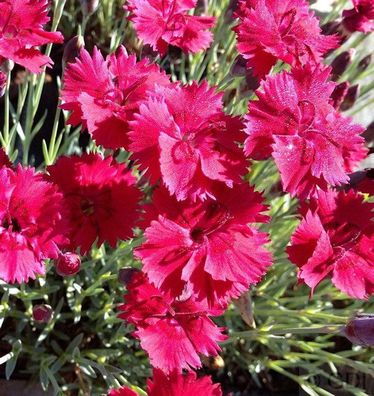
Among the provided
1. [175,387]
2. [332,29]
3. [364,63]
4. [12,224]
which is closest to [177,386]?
[175,387]

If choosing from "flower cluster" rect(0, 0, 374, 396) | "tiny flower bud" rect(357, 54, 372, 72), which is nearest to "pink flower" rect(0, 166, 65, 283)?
"flower cluster" rect(0, 0, 374, 396)

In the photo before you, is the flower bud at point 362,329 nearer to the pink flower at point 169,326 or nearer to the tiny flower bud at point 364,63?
the pink flower at point 169,326

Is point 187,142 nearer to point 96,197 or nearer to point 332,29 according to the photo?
point 96,197

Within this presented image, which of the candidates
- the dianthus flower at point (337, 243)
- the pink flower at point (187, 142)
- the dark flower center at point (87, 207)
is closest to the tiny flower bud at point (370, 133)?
the dianthus flower at point (337, 243)

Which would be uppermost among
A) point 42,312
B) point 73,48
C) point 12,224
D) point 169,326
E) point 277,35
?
point 277,35

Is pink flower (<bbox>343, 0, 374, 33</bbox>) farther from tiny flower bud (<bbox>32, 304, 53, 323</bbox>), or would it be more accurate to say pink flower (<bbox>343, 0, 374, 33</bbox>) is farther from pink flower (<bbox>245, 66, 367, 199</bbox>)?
tiny flower bud (<bbox>32, 304, 53, 323</bbox>)

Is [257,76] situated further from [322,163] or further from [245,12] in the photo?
[322,163]
